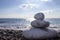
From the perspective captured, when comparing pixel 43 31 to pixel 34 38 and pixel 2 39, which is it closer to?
pixel 34 38

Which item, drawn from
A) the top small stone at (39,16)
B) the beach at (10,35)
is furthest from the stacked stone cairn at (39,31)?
the beach at (10,35)

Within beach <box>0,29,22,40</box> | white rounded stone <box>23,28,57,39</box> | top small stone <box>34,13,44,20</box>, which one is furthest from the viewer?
beach <box>0,29,22,40</box>

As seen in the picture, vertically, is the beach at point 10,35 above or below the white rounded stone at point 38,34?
below

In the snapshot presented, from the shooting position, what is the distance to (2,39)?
26.7 feet

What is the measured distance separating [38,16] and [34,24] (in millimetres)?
370

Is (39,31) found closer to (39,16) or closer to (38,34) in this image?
(38,34)

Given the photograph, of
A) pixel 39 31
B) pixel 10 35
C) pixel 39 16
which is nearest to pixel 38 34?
pixel 39 31

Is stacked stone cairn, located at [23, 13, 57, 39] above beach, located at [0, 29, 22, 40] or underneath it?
above

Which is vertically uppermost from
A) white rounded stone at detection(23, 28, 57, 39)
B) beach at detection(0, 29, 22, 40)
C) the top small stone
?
the top small stone

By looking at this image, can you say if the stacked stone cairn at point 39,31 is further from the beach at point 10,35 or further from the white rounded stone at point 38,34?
the beach at point 10,35

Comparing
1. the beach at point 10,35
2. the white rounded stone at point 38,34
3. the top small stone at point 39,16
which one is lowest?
the beach at point 10,35

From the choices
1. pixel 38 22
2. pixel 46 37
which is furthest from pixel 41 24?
pixel 46 37

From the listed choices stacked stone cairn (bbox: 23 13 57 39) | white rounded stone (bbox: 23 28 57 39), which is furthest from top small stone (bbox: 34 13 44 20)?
white rounded stone (bbox: 23 28 57 39)

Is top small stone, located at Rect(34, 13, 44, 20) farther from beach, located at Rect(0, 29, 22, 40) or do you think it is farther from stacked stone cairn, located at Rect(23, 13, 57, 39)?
beach, located at Rect(0, 29, 22, 40)
